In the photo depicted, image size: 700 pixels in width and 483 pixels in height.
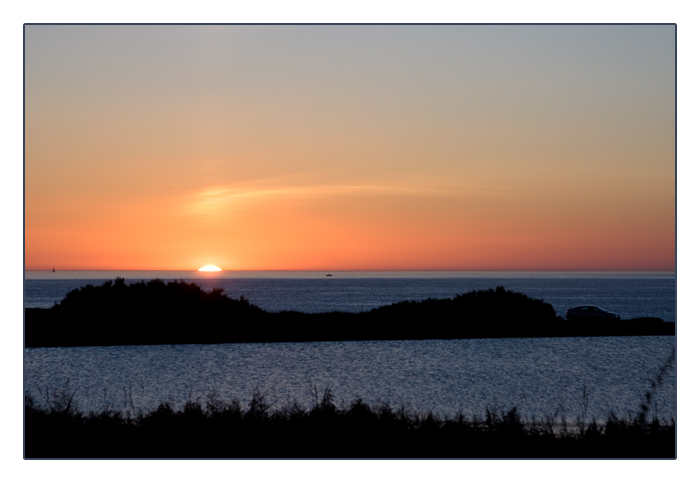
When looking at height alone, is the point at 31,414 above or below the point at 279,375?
above

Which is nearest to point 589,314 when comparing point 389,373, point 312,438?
point 389,373

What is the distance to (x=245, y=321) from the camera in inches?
1783

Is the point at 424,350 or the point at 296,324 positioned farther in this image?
the point at 296,324

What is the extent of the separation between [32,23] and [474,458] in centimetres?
1214

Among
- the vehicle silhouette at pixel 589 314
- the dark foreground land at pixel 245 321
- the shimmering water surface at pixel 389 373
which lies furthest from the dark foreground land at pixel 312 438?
the vehicle silhouette at pixel 589 314

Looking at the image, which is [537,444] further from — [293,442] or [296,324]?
[296,324]

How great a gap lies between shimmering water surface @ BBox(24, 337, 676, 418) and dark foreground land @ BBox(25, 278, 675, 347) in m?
1.42

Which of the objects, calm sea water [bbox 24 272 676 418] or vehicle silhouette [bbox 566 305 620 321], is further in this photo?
vehicle silhouette [bbox 566 305 620 321]

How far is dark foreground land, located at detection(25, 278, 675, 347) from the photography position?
4200 cm

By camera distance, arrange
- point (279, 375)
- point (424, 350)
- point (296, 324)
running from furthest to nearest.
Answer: point (296, 324)
point (424, 350)
point (279, 375)

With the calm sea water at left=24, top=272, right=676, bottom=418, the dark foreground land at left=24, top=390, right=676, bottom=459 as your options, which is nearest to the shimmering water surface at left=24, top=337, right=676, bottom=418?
the calm sea water at left=24, top=272, right=676, bottom=418

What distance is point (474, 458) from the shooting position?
13.1m

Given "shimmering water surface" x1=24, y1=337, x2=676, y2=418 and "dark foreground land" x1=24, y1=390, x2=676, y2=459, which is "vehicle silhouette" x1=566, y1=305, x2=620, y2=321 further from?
"dark foreground land" x1=24, y1=390, x2=676, y2=459

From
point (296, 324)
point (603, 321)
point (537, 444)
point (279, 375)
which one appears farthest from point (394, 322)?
point (537, 444)
